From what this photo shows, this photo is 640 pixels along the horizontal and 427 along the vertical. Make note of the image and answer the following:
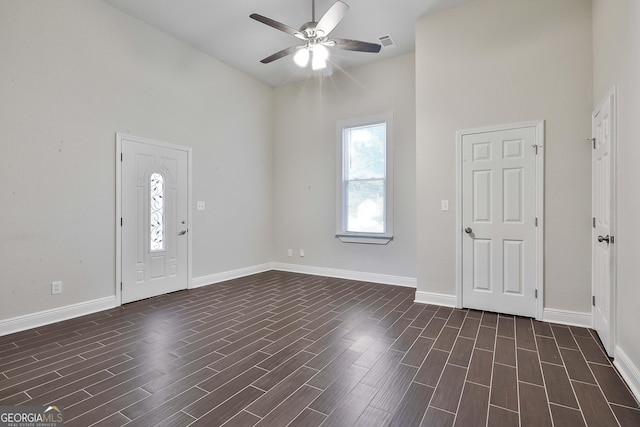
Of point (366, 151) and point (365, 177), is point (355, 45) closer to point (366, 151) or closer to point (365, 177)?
point (366, 151)

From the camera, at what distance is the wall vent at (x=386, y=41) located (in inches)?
171

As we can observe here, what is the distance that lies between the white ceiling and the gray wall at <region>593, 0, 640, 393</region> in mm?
1834

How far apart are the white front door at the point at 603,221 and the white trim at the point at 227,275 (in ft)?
15.5

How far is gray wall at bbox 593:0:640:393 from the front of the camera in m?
2.04

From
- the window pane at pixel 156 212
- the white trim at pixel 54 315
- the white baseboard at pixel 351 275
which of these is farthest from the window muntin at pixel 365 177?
the white trim at pixel 54 315

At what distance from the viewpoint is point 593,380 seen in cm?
214

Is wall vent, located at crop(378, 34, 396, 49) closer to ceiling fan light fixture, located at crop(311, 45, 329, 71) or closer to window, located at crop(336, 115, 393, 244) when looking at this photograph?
window, located at crop(336, 115, 393, 244)

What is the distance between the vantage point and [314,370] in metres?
2.29

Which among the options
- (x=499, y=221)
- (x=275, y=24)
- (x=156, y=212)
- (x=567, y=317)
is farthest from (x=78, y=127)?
(x=567, y=317)

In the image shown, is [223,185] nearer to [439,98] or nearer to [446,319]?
[439,98]

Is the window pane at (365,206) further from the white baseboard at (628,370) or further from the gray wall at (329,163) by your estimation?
the white baseboard at (628,370)

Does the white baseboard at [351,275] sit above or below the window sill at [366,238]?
below

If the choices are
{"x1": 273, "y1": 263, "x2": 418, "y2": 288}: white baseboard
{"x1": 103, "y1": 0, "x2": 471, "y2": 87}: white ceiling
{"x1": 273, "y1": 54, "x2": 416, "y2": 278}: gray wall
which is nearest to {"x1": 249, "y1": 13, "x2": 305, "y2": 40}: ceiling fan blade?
{"x1": 103, "y1": 0, "x2": 471, "y2": 87}: white ceiling

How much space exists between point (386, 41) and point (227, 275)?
4355mm
